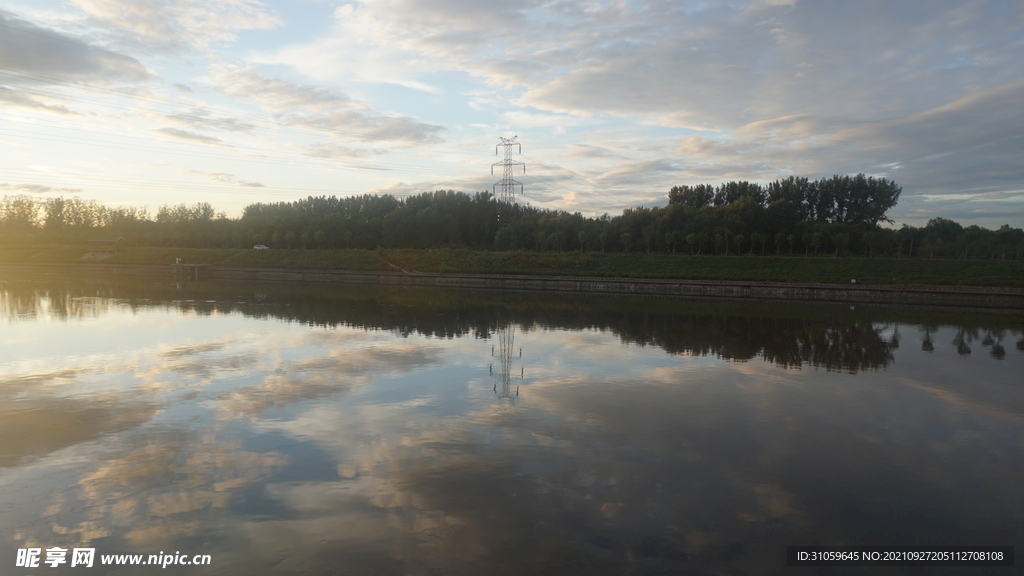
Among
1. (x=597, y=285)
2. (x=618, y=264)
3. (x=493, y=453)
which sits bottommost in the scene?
(x=493, y=453)

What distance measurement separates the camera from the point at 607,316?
29.9 m

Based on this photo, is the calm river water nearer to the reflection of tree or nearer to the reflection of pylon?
the reflection of pylon

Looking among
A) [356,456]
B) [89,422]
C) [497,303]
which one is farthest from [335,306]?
[356,456]

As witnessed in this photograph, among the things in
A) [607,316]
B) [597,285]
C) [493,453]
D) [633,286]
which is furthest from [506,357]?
[597,285]

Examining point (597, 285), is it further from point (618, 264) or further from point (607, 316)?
point (607, 316)

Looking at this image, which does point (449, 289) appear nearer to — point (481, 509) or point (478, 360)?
point (478, 360)

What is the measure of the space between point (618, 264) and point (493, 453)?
5018 cm

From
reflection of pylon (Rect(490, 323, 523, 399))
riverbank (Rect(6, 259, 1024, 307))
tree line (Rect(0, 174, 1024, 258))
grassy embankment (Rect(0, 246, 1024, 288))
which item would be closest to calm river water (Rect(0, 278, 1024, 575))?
reflection of pylon (Rect(490, 323, 523, 399))

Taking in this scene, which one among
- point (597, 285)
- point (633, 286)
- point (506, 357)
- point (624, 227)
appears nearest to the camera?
point (506, 357)

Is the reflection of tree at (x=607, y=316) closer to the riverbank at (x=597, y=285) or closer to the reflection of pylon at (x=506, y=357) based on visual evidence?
the reflection of pylon at (x=506, y=357)

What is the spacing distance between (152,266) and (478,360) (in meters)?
63.1

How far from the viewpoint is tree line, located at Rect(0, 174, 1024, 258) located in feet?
223

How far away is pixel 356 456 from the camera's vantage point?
28.4 feet

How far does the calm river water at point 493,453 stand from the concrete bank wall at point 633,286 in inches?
973
